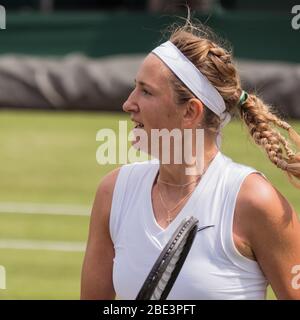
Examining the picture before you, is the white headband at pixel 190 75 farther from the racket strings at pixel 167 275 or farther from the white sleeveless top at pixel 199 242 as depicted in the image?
the racket strings at pixel 167 275

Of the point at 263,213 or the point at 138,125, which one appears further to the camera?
the point at 138,125

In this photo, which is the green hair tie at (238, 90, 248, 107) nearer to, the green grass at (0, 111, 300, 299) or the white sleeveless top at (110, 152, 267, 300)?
the white sleeveless top at (110, 152, 267, 300)

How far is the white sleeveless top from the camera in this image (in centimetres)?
353

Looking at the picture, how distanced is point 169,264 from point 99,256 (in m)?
0.55

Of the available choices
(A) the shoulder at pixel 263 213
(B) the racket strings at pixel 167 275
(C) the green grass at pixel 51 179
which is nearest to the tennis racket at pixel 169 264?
(B) the racket strings at pixel 167 275

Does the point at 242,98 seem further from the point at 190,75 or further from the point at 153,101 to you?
the point at 153,101

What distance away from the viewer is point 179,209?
12.1 feet

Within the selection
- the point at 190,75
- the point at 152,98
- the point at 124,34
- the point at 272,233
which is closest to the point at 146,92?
the point at 152,98

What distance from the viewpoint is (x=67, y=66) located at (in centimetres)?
1694

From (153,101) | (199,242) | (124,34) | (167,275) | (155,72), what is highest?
(124,34)

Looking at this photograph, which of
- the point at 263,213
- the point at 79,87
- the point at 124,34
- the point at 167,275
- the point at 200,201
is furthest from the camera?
the point at 124,34

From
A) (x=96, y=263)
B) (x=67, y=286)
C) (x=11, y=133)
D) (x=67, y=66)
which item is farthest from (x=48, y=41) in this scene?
(x=96, y=263)
